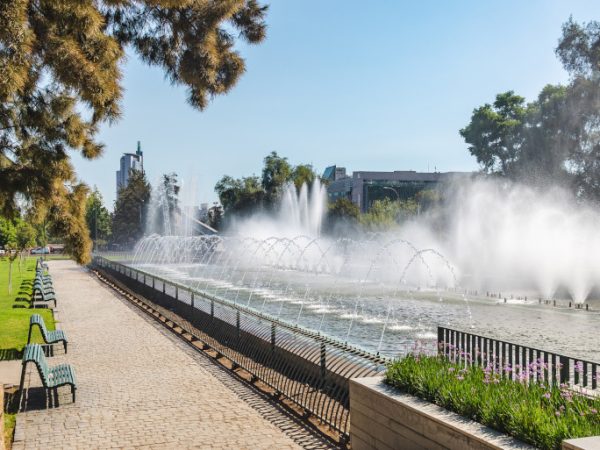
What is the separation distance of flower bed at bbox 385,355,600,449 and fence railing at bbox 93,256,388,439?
946 millimetres

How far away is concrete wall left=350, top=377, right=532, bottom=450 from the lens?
483 cm

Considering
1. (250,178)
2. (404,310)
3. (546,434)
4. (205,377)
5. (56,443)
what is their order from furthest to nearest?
(250,178), (404,310), (205,377), (56,443), (546,434)

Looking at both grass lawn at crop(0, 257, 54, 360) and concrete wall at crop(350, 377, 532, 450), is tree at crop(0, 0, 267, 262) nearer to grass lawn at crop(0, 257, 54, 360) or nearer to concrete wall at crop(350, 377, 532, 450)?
grass lawn at crop(0, 257, 54, 360)

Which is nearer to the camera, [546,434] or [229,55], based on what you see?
[546,434]

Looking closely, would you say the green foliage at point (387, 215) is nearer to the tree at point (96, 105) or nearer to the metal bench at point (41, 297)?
the metal bench at point (41, 297)

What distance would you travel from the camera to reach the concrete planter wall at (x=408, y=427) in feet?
15.4

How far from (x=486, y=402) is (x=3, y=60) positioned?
6.51 m

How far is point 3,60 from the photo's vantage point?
7488 mm

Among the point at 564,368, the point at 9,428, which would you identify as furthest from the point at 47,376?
the point at 564,368

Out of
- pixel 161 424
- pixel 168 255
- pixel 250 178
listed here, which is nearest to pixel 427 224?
pixel 168 255

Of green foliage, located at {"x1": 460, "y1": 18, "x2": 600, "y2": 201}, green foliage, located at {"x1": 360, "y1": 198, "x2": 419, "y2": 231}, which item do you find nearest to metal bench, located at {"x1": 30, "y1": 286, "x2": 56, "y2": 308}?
green foliage, located at {"x1": 460, "y1": 18, "x2": 600, "y2": 201}

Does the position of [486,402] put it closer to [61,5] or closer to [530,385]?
[530,385]

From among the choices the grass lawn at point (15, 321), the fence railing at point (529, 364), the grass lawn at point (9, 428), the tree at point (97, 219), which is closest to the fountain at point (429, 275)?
the fence railing at point (529, 364)

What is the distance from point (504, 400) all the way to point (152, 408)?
5480mm
